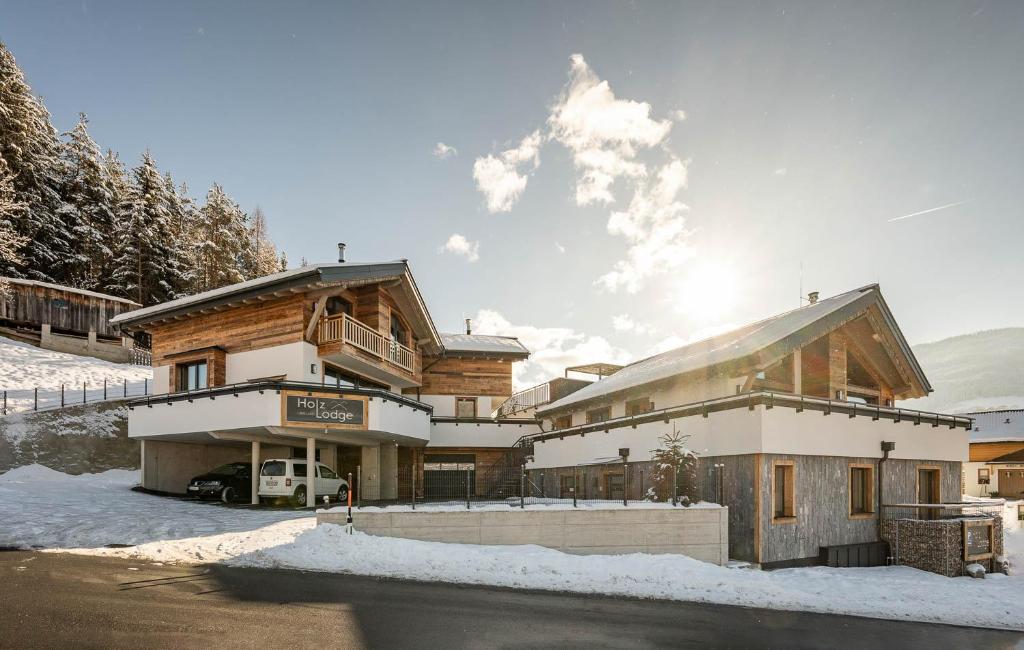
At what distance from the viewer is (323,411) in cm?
2005

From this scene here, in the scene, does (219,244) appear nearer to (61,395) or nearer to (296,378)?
(61,395)

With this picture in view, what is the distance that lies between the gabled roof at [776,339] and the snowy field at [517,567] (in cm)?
637

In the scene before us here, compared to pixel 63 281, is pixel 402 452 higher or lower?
lower

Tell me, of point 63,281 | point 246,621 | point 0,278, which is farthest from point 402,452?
point 63,281

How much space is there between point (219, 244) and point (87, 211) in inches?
470

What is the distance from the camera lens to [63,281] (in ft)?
151

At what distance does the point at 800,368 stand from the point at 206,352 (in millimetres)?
22274

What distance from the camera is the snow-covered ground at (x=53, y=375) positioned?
2803cm

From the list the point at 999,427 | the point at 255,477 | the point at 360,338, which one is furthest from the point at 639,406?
the point at 999,427

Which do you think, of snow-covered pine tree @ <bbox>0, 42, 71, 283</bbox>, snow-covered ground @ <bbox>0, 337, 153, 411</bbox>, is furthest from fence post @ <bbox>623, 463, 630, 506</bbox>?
snow-covered pine tree @ <bbox>0, 42, 71, 283</bbox>

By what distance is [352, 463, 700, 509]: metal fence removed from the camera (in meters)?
16.1

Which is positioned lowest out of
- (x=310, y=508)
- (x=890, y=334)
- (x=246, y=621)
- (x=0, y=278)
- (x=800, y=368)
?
(x=310, y=508)

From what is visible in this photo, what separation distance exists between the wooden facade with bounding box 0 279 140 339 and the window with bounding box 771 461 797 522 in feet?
132

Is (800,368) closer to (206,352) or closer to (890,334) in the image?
(890,334)
